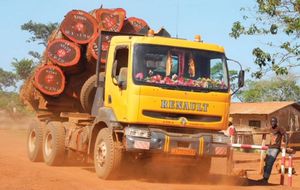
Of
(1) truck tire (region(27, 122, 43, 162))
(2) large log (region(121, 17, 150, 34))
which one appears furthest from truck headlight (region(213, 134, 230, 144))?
(1) truck tire (region(27, 122, 43, 162))

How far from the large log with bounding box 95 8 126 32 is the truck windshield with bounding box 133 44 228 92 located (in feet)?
9.27

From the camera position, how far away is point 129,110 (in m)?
9.77

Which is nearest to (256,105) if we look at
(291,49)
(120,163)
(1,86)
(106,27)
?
(291,49)

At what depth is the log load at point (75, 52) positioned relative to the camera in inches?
494

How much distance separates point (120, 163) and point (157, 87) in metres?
1.66

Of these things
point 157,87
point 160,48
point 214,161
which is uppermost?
point 160,48

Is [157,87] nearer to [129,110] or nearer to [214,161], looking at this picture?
[129,110]

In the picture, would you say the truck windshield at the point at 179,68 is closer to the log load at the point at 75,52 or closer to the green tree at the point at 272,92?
the log load at the point at 75,52

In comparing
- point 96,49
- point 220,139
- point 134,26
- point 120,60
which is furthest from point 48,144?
point 220,139

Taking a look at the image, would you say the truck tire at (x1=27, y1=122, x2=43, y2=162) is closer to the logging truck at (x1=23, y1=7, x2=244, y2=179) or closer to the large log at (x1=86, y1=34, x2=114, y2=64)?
the large log at (x1=86, y1=34, x2=114, y2=64)

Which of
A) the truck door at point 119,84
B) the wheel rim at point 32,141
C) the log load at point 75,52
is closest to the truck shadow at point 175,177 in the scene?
the truck door at point 119,84

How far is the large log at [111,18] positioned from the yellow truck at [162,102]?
2.04 metres

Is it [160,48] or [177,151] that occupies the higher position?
[160,48]

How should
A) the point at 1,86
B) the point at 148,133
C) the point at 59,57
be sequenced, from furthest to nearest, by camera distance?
1. the point at 1,86
2. the point at 59,57
3. the point at 148,133
